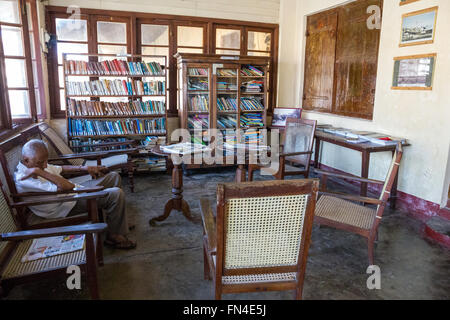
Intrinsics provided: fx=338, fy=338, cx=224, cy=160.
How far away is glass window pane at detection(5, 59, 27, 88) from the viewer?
396 cm

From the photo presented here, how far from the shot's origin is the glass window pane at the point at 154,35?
5383mm

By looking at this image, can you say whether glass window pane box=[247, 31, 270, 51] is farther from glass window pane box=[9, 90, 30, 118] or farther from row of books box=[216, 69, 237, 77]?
glass window pane box=[9, 90, 30, 118]

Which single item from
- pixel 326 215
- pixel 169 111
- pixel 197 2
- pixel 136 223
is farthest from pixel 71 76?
pixel 326 215

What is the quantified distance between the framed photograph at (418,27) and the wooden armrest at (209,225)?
319cm

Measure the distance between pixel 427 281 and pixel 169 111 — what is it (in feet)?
14.2

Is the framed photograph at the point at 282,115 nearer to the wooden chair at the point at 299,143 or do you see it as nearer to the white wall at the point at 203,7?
the wooden chair at the point at 299,143

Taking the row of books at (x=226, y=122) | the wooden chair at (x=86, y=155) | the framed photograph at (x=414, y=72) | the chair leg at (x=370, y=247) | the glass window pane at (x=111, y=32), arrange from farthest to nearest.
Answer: the row of books at (x=226, y=122) → the glass window pane at (x=111, y=32) → the wooden chair at (x=86, y=155) → the framed photograph at (x=414, y=72) → the chair leg at (x=370, y=247)

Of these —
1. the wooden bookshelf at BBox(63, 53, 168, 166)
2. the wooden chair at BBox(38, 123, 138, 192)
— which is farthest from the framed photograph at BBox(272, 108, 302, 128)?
the wooden chair at BBox(38, 123, 138, 192)

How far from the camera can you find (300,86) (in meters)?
6.05

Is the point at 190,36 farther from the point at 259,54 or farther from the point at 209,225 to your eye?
the point at 209,225

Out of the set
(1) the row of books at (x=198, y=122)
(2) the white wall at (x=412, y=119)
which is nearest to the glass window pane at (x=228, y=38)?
(1) the row of books at (x=198, y=122)
